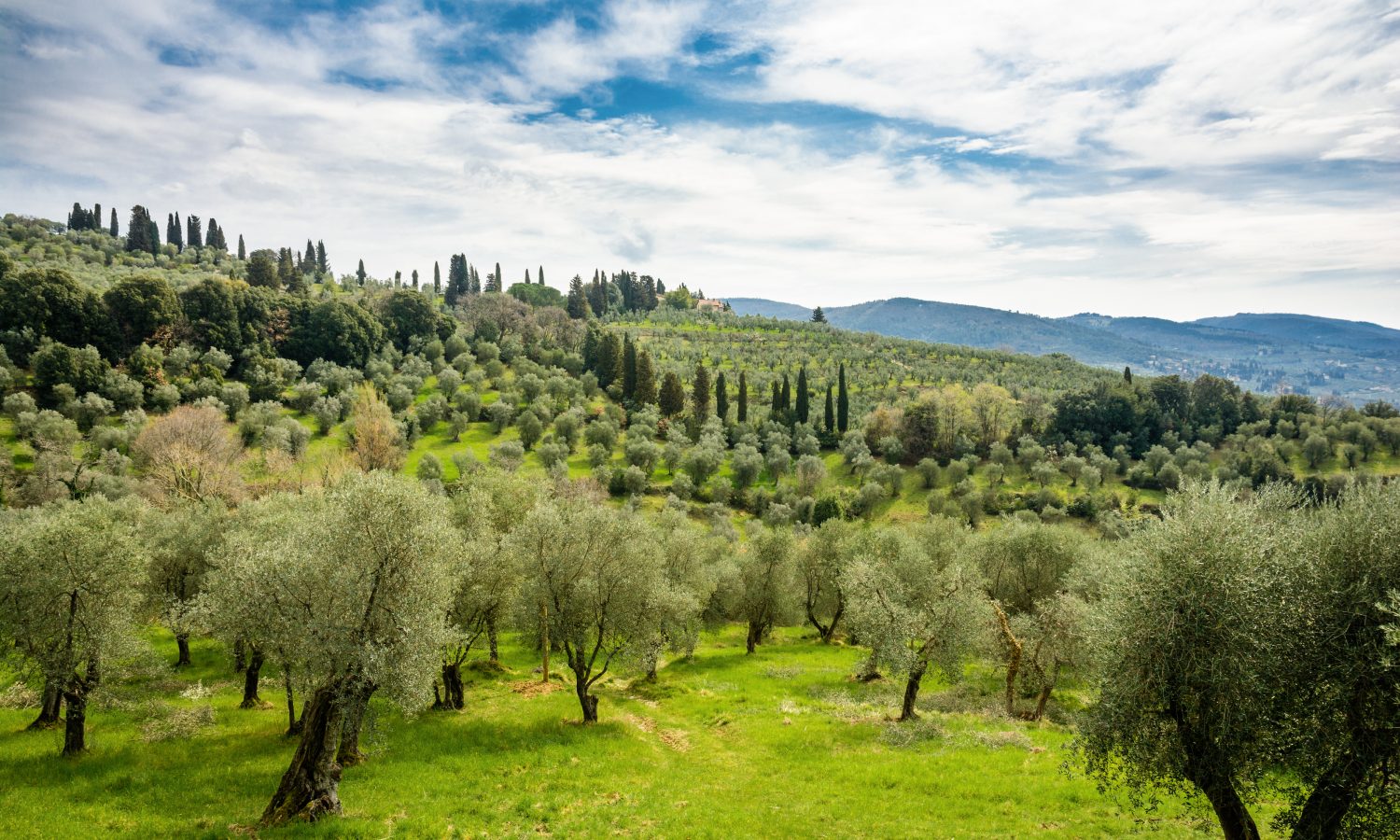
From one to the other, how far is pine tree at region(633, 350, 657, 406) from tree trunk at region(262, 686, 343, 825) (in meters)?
124

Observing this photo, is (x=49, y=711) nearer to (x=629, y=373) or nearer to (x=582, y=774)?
(x=582, y=774)

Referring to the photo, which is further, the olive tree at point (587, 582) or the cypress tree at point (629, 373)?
the cypress tree at point (629, 373)

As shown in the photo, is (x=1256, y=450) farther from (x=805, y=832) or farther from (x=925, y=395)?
(x=805, y=832)

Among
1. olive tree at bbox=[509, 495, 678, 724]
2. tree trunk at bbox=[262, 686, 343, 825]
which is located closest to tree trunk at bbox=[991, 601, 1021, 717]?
olive tree at bbox=[509, 495, 678, 724]

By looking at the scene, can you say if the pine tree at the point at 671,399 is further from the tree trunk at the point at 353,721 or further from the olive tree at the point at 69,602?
the olive tree at the point at 69,602

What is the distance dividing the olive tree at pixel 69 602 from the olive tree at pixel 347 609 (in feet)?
19.2

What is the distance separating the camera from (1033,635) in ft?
126

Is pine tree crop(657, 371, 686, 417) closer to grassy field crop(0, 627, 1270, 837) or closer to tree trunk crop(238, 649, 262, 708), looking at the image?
grassy field crop(0, 627, 1270, 837)

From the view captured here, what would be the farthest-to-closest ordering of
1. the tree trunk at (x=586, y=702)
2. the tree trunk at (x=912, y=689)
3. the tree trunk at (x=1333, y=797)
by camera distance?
1. the tree trunk at (x=912, y=689)
2. the tree trunk at (x=586, y=702)
3. the tree trunk at (x=1333, y=797)

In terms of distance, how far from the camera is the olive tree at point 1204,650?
1623 centimetres

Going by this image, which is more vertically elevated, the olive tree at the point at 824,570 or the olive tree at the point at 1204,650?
the olive tree at the point at 1204,650

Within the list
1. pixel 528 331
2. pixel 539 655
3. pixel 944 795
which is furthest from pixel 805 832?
pixel 528 331

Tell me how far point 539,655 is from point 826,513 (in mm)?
63192

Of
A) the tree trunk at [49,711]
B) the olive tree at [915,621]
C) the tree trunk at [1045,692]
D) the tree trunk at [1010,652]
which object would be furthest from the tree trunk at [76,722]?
the tree trunk at [1045,692]
